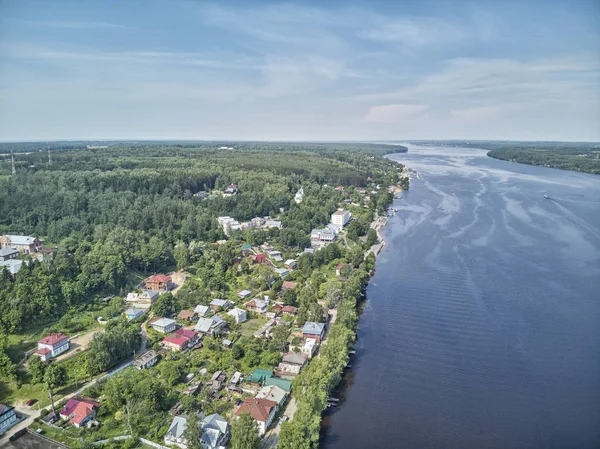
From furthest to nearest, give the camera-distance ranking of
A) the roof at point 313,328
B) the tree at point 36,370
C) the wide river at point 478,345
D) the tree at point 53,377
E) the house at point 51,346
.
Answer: the roof at point 313,328 → the house at point 51,346 → the tree at point 36,370 → the tree at point 53,377 → the wide river at point 478,345

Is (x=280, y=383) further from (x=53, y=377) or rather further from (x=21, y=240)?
(x=21, y=240)

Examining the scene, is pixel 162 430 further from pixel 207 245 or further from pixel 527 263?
pixel 527 263

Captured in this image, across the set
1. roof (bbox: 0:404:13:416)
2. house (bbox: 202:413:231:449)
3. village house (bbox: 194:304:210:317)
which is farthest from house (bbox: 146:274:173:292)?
house (bbox: 202:413:231:449)

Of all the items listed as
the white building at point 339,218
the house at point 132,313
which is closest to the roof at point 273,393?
the house at point 132,313

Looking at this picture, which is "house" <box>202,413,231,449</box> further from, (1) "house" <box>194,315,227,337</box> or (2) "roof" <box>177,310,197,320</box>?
(2) "roof" <box>177,310,197,320</box>

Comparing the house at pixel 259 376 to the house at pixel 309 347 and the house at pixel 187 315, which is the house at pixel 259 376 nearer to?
the house at pixel 309 347

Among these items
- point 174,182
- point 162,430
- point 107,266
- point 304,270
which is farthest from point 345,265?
point 174,182
